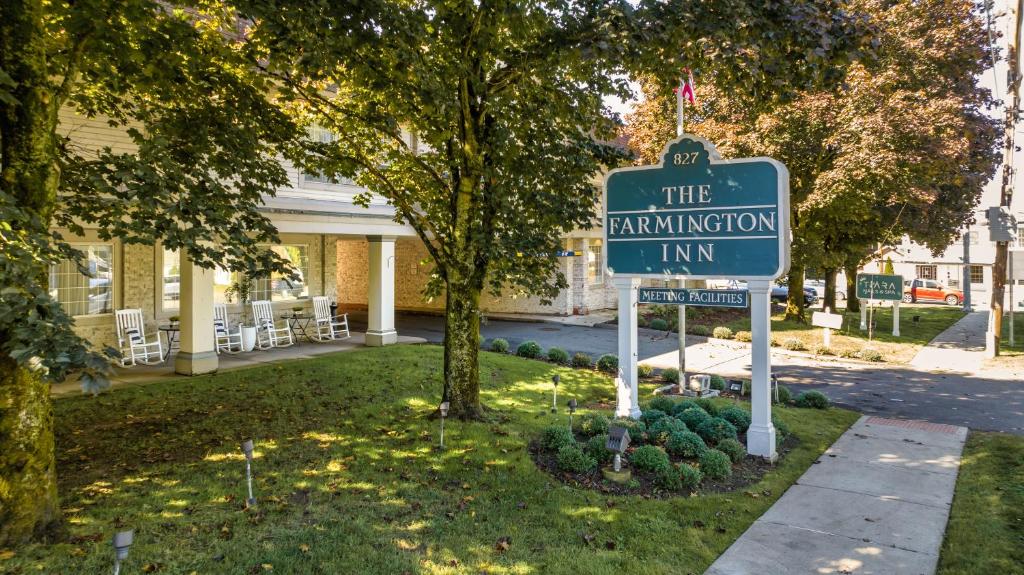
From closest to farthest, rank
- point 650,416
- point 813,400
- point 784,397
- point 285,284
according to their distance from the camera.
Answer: point 650,416
point 813,400
point 784,397
point 285,284

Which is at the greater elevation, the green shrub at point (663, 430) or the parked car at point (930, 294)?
the parked car at point (930, 294)

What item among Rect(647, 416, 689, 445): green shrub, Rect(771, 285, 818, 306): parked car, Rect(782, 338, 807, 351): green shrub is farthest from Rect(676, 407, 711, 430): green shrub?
Rect(771, 285, 818, 306): parked car

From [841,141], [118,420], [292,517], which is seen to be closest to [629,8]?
[292,517]

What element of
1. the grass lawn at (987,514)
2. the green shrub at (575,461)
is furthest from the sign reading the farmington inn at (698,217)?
the grass lawn at (987,514)

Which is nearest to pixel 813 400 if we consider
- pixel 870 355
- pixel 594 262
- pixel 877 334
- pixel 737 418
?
pixel 737 418

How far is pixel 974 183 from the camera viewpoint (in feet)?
65.9

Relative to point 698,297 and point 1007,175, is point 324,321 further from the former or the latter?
point 1007,175

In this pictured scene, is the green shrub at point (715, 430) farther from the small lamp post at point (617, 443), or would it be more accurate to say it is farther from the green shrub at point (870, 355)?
the green shrub at point (870, 355)

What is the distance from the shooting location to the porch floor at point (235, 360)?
10.8 m

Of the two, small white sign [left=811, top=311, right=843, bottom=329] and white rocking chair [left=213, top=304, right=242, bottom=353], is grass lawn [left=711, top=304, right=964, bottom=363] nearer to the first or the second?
small white sign [left=811, top=311, right=843, bottom=329]

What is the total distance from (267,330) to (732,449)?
1243cm

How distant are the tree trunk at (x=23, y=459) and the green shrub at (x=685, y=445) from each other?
614cm

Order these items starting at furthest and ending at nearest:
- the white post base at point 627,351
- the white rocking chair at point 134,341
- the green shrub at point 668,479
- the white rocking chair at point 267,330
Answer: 1. the white rocking chair at point 267,330
2. the white rocking chair at point 134,341
3. the white post base at point 627,351
4. the green shrub at point 668,479

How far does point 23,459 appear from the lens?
14.8ft
